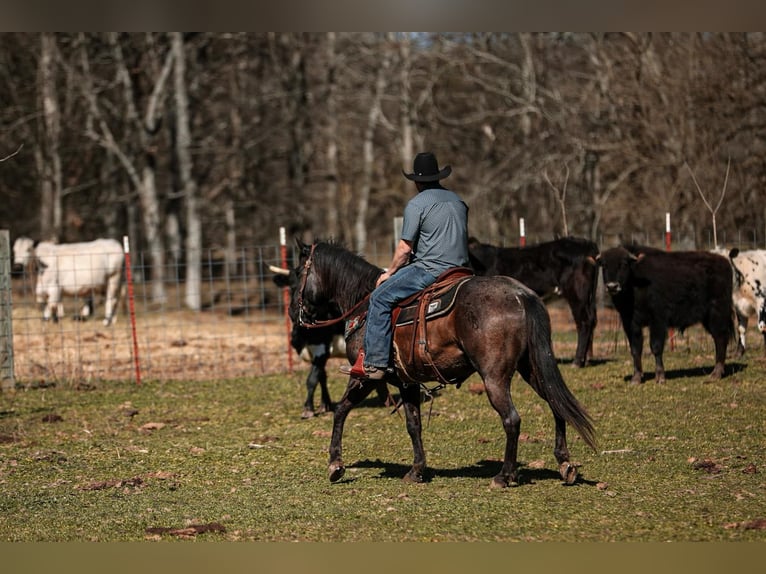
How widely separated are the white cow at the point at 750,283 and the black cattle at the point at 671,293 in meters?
0.89

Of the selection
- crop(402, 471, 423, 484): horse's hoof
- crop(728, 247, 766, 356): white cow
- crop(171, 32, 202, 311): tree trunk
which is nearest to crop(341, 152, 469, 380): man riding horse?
crop(402, 471, 423, 484): horse's hoof

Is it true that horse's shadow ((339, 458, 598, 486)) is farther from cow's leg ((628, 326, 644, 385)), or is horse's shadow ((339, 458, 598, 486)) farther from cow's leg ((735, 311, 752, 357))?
cow's leg ((735, 311, 752, 357))

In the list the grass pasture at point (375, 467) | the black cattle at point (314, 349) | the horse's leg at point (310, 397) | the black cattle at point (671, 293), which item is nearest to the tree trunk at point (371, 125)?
the black cattle at point (671, 293)

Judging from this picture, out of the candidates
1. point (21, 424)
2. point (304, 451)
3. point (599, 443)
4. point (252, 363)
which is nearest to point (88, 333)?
point (252, 363)

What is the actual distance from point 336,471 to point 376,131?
3273 centimetres

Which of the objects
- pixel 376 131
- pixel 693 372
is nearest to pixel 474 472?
pixel 693 372

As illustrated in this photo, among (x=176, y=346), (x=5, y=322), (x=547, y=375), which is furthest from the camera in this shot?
(x=176, y=346)

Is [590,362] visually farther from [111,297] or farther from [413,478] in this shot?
[111,297]

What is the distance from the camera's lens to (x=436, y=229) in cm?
840

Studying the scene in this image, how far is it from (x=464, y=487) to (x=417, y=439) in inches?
24.5

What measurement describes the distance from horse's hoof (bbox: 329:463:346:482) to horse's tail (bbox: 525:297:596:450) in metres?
1.86

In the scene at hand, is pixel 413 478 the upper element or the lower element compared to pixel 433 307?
lower

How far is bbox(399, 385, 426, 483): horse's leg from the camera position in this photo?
28.6ft

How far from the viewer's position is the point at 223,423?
1225cm
